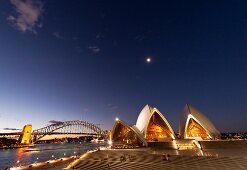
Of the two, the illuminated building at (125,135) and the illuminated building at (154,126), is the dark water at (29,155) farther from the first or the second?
the illuminated building at (154,126)

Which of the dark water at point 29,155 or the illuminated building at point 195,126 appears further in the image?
the dark water at point 29,155

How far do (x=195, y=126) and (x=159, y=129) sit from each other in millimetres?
7355

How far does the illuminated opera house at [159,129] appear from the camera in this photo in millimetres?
36656

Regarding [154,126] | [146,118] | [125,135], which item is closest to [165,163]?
[125,135]

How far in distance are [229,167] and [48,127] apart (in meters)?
114

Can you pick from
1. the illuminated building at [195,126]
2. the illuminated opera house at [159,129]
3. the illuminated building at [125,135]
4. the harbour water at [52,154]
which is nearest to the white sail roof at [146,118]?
the illuminated opera house at [159,129]

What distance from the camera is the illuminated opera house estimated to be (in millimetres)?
36656

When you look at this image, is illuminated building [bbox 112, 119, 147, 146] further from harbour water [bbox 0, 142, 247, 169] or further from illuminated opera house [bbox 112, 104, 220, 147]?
harbour water [bbox 0, 142, 247, 169]

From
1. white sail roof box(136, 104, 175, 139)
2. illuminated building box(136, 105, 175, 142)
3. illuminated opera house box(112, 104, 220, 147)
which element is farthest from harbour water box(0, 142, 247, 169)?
illuminated building box(136, 105, 175, 142)

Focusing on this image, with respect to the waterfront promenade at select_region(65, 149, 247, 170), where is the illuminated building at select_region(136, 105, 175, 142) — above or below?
above

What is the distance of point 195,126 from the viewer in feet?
138

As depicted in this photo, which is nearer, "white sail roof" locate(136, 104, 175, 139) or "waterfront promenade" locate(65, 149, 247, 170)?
"waterfront promenade" locate(65, 149, 247, 170)

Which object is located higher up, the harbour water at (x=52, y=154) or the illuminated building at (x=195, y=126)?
the illuminated building at (x=195, y=126)

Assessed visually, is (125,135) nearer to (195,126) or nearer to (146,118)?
(146,118)
